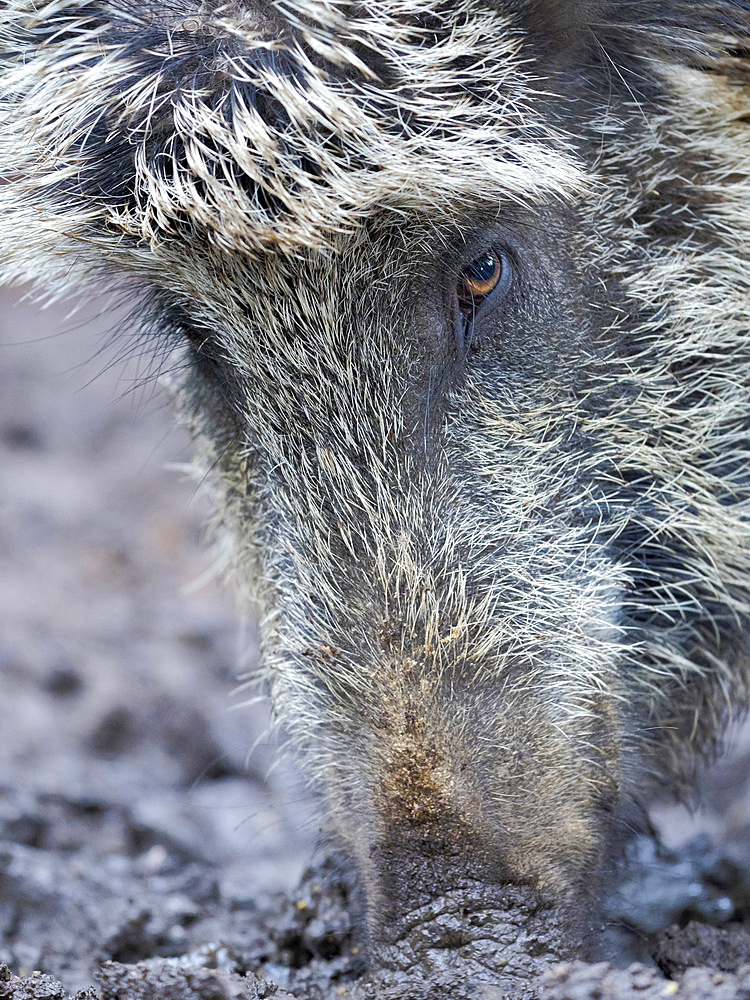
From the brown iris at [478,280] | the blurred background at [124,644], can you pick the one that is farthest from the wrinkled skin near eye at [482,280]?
the blurred background at [124,644]

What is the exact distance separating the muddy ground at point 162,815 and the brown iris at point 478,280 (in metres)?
1.15

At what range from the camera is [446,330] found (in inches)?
105

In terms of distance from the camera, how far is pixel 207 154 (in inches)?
96.6

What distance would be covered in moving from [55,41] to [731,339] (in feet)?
6.26

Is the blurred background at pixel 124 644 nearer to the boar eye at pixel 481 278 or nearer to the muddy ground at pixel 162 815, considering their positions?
the muddy ground at pixel 162 815

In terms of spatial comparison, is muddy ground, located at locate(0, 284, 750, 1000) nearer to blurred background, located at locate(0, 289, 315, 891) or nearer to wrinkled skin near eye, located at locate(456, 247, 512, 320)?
blurred background, located at locate(0, 289, 315, 891)

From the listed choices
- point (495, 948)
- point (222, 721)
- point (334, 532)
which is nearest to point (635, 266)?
point (334, 532)

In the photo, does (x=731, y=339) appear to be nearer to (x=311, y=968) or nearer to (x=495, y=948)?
(x=495, y=948)

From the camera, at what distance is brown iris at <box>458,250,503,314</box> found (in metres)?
2.64

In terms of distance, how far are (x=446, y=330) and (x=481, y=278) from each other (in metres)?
0.15

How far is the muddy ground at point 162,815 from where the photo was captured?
2.54 metres

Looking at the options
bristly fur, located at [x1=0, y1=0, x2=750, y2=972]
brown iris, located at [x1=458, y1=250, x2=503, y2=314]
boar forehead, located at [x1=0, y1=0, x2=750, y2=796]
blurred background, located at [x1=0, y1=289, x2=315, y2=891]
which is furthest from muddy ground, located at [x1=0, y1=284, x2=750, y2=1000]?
brown iris, located at [x1=458, y1=250, x2=503, y2=314]

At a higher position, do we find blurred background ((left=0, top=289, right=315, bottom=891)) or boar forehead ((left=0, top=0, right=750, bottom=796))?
boar forehead ((left=0, top=0, right=750, bottom=796))

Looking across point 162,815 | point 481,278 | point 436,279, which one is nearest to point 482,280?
point 481,278
